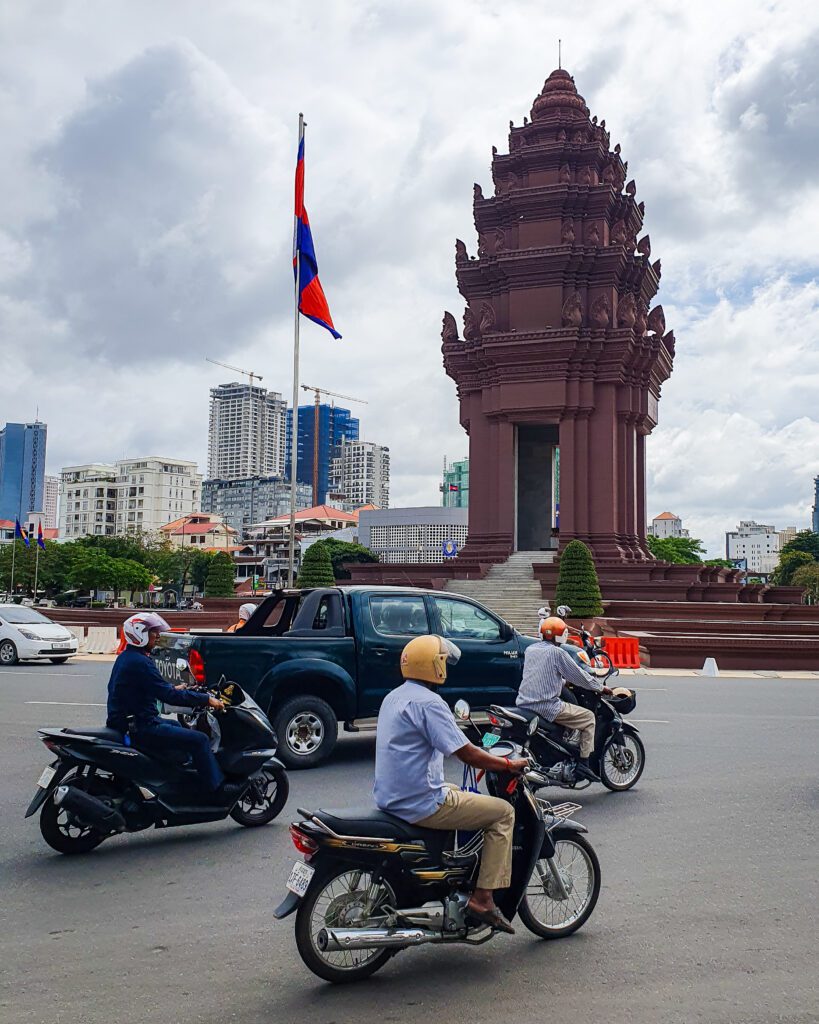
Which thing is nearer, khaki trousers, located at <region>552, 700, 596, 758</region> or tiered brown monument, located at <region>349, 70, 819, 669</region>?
khaki trousers, located at <region>552, 700, 596, 758</region>

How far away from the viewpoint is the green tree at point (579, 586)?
29.1m

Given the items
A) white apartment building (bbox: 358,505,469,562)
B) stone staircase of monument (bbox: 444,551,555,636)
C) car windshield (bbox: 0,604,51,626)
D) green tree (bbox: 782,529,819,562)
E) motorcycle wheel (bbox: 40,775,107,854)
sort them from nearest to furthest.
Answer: motorcycle wheel (bbox: 40,775,107,854) < car windshield (bbox: 0,604,51,626) < stone staircase of monument (bbox: 444,551,555,636) < white apartment building (bbox: 358,505,469,562) < green tree (bbox: 782,529,819,562)

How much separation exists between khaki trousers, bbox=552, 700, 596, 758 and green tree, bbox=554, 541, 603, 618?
19920 mm

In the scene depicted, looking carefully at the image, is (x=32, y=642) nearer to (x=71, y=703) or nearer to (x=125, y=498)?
(x=71, y=703)

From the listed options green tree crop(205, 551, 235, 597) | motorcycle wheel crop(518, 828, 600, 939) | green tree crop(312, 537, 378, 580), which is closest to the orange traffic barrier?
motorcycle wheel crop(518, 828, 600, 939)

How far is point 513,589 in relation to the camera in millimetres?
33906

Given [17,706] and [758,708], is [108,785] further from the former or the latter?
[758,708]

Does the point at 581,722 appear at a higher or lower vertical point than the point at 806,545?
lower

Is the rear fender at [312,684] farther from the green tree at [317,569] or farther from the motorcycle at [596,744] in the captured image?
the green tree at [317,569]

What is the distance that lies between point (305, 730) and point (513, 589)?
23.9m

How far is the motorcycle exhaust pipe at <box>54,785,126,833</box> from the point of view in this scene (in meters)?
6.96

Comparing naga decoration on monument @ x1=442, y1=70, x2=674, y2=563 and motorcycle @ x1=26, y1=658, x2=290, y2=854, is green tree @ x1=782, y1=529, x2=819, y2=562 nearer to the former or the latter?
naga decoration on monument @ x1=442, y1=70, x2=674, y2=563

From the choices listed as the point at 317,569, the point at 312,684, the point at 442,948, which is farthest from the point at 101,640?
the point at 442,948

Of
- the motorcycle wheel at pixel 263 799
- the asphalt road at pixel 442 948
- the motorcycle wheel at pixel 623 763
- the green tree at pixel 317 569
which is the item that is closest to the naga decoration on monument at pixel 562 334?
the green tree at pixel 317 569
